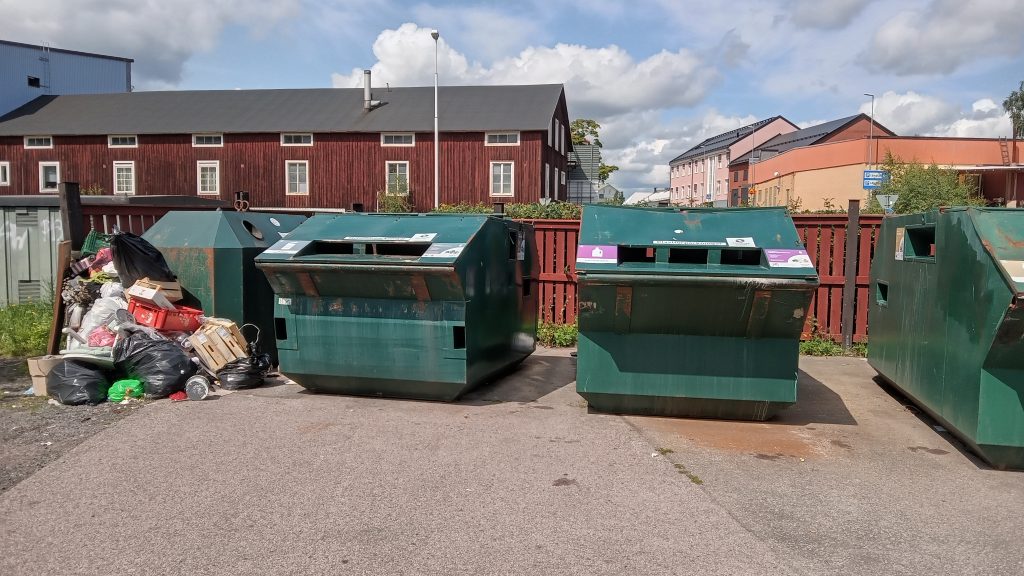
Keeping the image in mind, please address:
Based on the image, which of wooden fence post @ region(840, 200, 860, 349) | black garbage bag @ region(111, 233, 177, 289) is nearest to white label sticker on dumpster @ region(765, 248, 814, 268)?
wooden fence post @ region(840, 200, 860, 349)

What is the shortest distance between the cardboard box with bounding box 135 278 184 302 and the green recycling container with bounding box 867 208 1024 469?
6.34 metres

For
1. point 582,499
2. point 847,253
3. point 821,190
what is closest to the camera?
point 582,499

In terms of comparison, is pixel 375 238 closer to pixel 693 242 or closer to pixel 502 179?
pixel 693 242

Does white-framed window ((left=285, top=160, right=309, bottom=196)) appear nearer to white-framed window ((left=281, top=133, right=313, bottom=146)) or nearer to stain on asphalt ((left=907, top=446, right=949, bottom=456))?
white-framed window ((left=281, top=133, right=313, bottom=146))

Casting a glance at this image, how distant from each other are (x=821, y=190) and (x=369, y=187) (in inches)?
842

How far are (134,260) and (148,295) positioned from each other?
0.48 meters

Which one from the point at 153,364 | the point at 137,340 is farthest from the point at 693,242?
the point at 137,340

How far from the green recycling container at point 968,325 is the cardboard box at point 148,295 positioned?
6.20m

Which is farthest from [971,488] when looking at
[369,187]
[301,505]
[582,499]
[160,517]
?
[369,187]

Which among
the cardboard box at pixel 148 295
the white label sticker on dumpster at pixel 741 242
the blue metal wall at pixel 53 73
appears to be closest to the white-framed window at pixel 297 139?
the blue metal wall at pixel 53 73

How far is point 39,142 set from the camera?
119 ft

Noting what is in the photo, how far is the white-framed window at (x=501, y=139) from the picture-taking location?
32969mm

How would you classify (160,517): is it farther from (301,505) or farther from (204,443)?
(204,443)

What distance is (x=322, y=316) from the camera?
623cm
